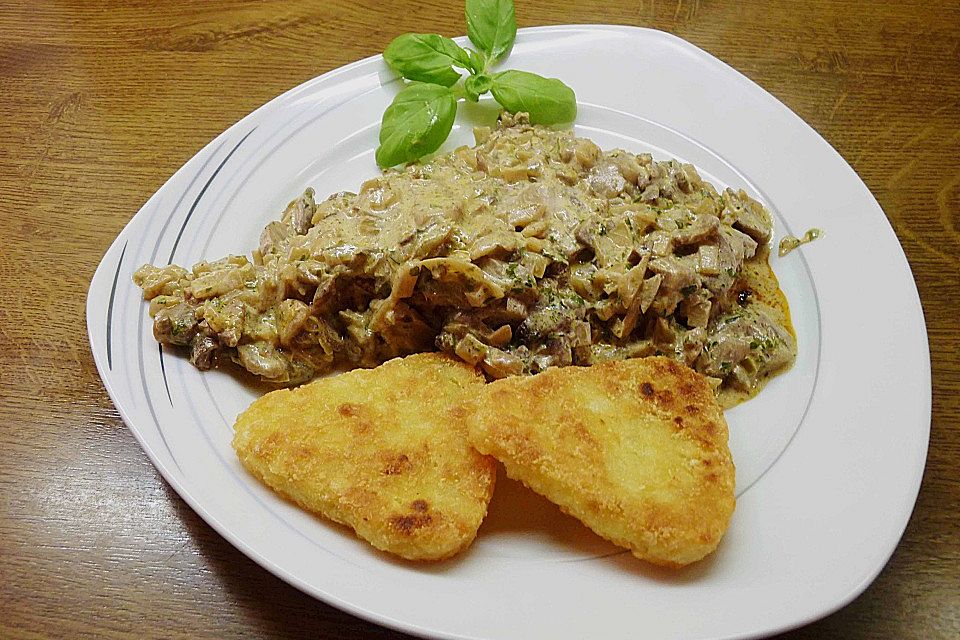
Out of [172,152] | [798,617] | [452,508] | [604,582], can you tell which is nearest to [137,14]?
[172,152]

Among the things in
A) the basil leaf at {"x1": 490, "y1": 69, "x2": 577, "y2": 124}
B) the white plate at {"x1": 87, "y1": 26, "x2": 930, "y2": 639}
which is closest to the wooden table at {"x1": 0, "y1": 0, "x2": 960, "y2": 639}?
the white plate at {"x1": 87, "y1": 26, "x2": 930, "y2": 639}

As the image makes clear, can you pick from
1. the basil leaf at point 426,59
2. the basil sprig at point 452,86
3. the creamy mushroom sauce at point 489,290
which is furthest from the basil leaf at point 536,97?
the creamy mushroom sauce at point 489,290

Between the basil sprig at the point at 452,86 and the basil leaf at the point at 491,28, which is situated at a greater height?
the basil leaf at the point at 491,28

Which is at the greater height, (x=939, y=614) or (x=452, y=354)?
(x=452, y=354)

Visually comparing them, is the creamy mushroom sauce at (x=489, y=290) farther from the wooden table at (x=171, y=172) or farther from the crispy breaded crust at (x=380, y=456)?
the wooden table at (x=171, y=172)

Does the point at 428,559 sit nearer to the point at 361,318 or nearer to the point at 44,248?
the point at 361,318

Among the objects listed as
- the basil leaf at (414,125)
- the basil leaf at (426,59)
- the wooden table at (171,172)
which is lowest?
the wooden table at (171,172)
